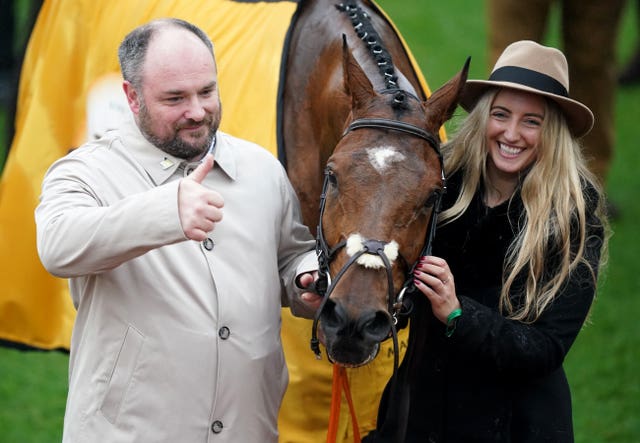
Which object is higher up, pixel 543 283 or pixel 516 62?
pixel 516 62

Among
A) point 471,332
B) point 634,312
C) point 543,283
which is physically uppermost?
point 543,283

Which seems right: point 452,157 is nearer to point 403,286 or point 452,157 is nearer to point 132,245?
point 403,286

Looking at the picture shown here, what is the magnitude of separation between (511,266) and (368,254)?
60 centimetres

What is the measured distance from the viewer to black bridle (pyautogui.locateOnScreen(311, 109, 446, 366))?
2.88 m

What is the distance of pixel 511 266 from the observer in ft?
10.7

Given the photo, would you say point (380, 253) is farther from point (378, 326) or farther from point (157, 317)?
point (157, 317)

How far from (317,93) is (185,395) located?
1.46 meters

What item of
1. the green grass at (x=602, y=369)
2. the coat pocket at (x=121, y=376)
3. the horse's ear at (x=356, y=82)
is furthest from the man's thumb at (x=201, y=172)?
the green grass at (x=602, y=369)

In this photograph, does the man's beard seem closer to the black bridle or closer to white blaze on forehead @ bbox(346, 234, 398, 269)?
the black bridle

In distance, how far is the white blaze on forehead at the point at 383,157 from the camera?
300cm

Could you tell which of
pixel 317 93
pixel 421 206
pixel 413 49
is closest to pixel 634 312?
pixel 317 93

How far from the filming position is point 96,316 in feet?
9.62

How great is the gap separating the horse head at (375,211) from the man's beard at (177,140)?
1.23 ft

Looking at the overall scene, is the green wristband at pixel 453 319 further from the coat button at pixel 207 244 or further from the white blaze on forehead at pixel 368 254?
the coat button at pixel 207 244
